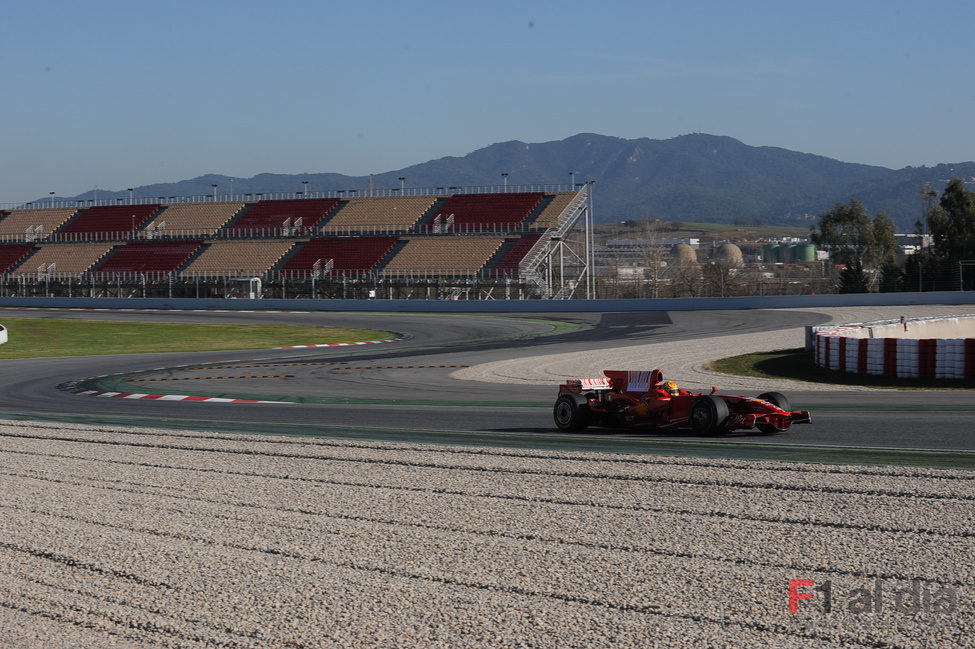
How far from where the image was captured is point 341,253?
6381 centimetres

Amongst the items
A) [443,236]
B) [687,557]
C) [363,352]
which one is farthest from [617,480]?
[443,236]

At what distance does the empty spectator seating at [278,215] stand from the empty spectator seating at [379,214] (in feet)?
5.32

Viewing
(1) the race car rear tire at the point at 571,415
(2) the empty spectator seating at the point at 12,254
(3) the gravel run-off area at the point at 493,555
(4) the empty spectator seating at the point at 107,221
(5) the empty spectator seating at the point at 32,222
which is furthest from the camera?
(5) the empty spectator seating at the point at 32,222

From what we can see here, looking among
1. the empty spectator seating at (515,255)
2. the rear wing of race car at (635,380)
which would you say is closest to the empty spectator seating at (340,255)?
the empty spectator seating at (515,255)

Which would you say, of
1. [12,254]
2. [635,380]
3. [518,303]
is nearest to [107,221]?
[12,254]

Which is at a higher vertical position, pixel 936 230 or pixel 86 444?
pixel 936 230

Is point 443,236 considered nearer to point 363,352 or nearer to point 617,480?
point 363,352

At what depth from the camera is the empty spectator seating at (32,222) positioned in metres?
79.0

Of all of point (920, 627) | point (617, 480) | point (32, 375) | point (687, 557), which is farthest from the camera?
point (32, 375)

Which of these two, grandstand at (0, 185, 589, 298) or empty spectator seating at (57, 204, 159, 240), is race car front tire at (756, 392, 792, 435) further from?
empty spectator seating at (57, 204, 159, 240)

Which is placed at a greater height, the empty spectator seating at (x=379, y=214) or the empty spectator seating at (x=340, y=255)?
the empty spectator seating at (x=379, y=214)

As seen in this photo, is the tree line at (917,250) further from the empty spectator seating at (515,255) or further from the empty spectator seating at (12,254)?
the empty spectator seating at (12,254)

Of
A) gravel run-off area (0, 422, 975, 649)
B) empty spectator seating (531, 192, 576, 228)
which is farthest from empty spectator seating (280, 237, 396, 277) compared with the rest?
gravel run-off area (0, 422, 975, 649)

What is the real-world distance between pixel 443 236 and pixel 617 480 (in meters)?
54.6
